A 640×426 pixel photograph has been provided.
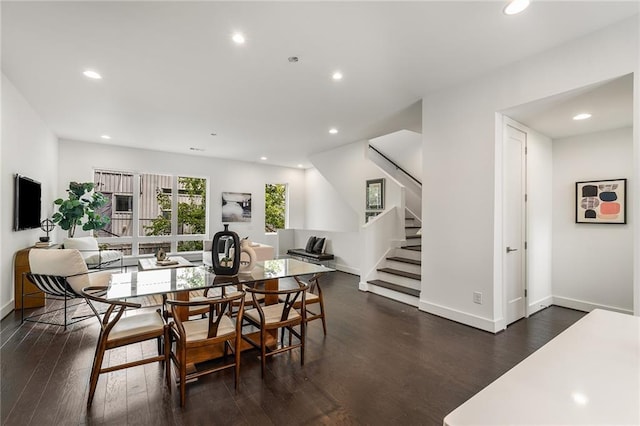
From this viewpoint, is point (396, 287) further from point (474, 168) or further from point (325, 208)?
point (325, 208)

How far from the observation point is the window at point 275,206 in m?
9.40

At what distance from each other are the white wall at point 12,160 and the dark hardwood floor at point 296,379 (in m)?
0.60

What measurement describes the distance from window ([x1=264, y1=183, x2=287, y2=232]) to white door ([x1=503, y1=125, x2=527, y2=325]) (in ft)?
22.9

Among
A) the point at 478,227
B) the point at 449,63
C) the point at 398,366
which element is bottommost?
the point at 398,366

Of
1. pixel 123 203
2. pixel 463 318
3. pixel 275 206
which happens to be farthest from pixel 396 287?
pixel 123 203

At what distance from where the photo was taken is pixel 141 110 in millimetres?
4523

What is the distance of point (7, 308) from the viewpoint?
365 cm

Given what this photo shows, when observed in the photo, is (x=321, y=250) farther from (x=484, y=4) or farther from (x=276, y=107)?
(x=484, y=4)

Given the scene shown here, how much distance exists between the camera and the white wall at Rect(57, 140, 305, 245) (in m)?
6.48

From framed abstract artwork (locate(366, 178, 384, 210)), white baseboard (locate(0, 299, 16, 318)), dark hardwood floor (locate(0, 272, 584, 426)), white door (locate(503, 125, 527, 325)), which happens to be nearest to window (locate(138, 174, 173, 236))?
white baseboard (locate(0, 299, 16, 318))

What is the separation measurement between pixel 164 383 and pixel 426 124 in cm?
Result: 408

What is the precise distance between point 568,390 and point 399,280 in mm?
4089

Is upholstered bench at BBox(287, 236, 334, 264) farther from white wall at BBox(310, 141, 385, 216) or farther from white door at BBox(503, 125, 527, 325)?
white door at BBox(503, 125, 527, 325)

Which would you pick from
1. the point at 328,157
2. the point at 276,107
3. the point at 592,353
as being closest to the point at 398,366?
the point at 592,353
